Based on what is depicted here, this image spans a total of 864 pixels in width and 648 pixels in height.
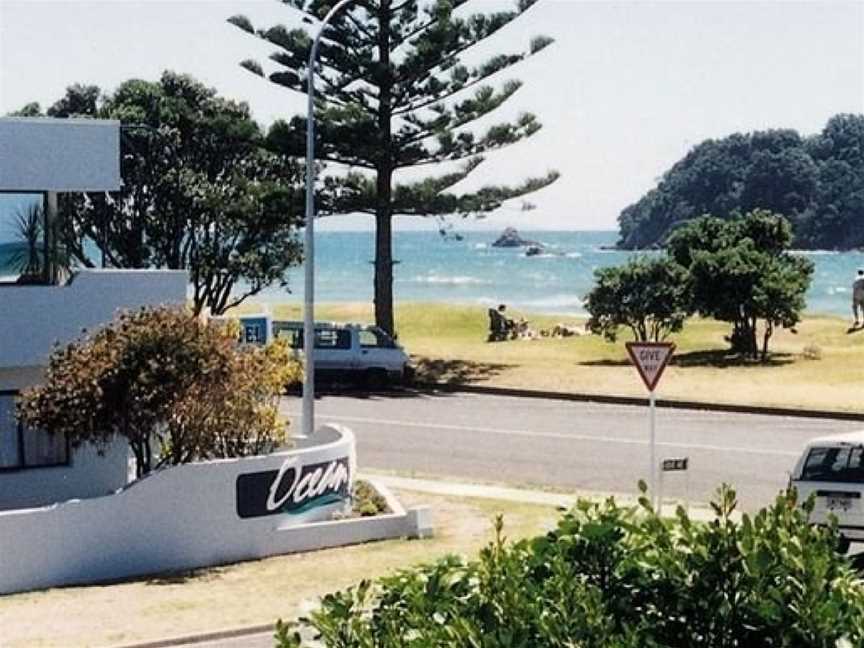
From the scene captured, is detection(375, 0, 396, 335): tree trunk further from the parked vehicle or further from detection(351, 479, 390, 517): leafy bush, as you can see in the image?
detection(351, 479, 390, 517): leafy bush

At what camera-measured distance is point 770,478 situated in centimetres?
2500

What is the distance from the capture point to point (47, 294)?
2150 cm

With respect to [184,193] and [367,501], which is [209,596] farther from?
[184,193]

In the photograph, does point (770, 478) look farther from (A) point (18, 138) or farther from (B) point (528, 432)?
(A) point (18, 138)

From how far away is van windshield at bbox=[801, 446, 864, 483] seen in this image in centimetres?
1825

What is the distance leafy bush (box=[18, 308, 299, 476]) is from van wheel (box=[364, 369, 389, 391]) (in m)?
18.7

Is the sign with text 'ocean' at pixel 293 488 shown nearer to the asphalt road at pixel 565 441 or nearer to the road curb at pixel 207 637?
the road curb at pixel 207 637

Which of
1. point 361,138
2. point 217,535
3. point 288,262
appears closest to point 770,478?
point 217,535

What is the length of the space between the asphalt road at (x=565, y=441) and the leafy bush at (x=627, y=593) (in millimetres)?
15218

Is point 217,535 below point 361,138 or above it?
below

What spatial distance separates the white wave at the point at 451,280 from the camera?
17950cm

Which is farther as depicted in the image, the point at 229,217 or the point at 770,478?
the point at 229,217

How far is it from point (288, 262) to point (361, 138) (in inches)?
443

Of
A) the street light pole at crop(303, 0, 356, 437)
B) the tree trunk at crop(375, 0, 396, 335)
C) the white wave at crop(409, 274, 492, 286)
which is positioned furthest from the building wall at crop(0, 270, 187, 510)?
the white wave at crop(409, 274, 492, 286)
